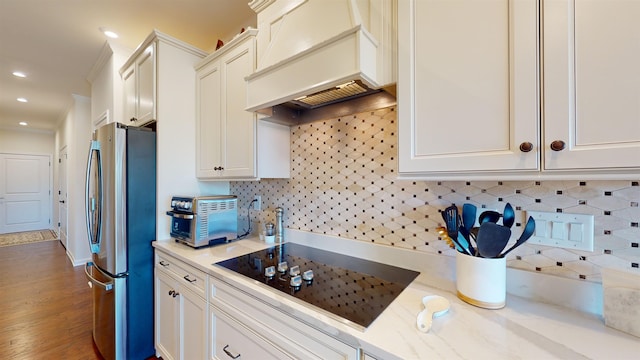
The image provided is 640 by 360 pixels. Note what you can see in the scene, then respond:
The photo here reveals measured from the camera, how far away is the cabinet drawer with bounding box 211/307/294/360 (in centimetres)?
97

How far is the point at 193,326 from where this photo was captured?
140cm

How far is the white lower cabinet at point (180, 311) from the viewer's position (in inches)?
52.8

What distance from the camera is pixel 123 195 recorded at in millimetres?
1664

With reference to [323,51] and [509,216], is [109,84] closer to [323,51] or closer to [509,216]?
[323,51]

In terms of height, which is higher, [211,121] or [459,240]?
[211,121]

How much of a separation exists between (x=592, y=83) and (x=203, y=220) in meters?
1.83

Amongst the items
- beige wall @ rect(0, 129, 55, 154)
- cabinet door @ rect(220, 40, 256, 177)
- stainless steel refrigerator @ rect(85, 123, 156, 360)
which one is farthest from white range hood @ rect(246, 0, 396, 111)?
beige wall @ rect(0, 129, 55, 154)

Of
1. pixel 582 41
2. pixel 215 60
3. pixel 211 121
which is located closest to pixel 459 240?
pixel 582 41

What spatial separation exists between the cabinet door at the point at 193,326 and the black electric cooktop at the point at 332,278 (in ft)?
0.91

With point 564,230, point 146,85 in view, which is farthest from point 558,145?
point 146,85

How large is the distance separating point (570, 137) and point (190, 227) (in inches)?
71.9

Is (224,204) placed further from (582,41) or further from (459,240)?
(582,41)

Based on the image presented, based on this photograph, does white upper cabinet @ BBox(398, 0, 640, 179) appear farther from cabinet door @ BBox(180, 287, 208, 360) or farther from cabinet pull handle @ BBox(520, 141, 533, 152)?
cabinet door @ BBox(180, 287, 208, 360)

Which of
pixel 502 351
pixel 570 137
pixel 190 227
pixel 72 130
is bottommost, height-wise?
pixel 502 351
